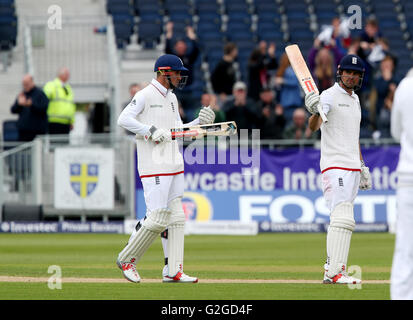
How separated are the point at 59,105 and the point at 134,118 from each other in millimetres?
10512

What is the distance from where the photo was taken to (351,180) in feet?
35.2

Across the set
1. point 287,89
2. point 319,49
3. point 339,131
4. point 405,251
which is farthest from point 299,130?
point 405,251

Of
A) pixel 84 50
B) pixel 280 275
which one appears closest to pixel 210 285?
pixel 280 275

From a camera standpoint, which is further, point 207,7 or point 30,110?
point 207,7

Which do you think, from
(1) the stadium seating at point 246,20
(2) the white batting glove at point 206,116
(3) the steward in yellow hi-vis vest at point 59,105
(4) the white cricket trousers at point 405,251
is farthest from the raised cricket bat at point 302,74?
(1) the stadium seating at point 246,20

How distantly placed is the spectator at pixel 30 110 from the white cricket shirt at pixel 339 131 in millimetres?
10486

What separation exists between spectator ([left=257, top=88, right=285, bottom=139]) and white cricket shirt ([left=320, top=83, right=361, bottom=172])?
9.65 meters

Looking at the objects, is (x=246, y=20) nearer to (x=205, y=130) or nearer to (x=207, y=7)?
(x=207, y=7)

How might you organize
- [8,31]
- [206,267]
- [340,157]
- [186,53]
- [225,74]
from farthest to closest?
1. [8,31]
2. [225,74]
3. [186,53]
4. [206,267]
5. [340,157]

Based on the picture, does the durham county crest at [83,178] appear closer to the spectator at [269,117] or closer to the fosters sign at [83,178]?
the fosters sign at [83,178]

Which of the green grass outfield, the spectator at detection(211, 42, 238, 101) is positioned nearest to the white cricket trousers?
the green grass outfield

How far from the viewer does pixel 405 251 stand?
704 cm

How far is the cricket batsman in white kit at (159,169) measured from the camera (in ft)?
34.4

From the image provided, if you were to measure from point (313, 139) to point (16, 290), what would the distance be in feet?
38.0
